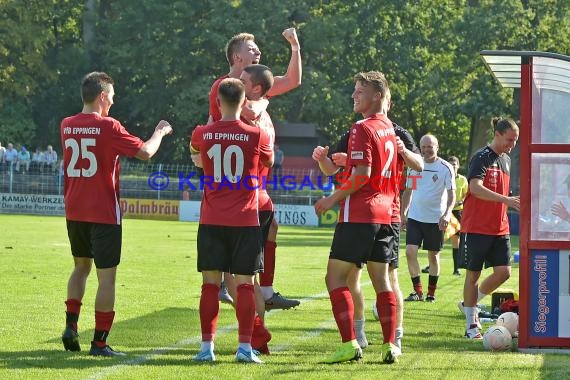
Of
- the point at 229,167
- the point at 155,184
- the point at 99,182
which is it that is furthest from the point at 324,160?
the point at 155,184

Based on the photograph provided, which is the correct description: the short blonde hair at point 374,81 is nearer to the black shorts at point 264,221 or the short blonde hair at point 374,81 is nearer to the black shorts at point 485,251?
the black shorts at point 264,221

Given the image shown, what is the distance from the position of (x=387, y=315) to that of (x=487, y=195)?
242cm

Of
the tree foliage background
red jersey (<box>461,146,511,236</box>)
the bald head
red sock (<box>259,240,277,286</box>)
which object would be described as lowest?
red sock (<box>259,240,277,286</box>)

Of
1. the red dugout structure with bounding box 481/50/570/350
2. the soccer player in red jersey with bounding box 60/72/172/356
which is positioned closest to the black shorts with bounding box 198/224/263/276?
the soccer player in red jersey with bounding box 60/72/172/356

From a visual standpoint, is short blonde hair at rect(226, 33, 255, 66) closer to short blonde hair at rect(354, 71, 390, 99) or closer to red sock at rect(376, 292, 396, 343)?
short blonde hair at rect(354, 71, 390, 99)

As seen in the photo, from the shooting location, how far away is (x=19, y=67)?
64062mm

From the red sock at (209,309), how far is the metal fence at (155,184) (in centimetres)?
3463

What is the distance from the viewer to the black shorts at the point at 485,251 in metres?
11.4

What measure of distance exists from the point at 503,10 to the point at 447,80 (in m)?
6.29

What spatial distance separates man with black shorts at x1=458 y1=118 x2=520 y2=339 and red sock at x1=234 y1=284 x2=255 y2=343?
3119mm

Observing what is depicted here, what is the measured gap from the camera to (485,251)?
37.3 ft

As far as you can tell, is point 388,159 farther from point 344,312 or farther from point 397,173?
point 344,312

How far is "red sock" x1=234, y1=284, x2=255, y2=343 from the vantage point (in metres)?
8.81

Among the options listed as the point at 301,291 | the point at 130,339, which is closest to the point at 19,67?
the point at 301,291
